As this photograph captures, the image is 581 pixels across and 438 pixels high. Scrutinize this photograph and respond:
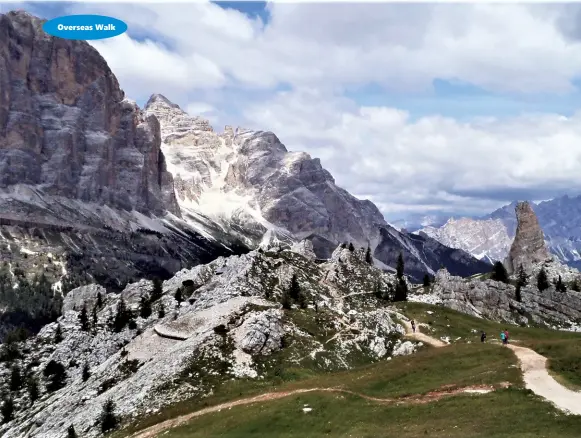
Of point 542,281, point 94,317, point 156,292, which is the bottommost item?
point 94,317

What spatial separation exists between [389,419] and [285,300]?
5801cm

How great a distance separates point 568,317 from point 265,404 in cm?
11885

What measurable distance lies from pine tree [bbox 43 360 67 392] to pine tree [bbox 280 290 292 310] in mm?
45710

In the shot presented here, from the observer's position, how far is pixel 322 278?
485 ft

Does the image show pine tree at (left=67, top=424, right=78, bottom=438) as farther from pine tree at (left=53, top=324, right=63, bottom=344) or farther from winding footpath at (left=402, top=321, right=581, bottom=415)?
winding footpath at (left=402, top=321, right=581, bottom=415)

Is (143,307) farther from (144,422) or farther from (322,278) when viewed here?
(144,422)

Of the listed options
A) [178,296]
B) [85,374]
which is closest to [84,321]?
[178,296]

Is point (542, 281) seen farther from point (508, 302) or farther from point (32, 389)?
point (32, 389)

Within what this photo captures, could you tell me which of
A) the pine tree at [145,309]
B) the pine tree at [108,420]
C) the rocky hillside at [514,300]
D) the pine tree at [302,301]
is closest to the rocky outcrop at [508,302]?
the rocky hillside at [514,300]

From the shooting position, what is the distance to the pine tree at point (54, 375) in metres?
110

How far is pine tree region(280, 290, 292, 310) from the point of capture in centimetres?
11222

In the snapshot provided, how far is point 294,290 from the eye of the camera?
12569cm

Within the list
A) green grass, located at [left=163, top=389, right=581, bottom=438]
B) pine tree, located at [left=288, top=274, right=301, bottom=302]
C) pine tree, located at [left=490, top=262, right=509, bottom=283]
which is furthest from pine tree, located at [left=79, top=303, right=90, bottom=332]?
pine tree, located at [left=490, top=262, right=509, bottom=283]

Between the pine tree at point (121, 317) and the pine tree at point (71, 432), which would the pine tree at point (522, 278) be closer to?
the pine tree at point (121, 317)
